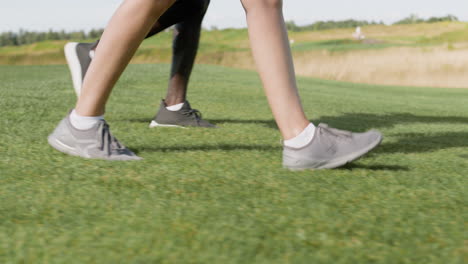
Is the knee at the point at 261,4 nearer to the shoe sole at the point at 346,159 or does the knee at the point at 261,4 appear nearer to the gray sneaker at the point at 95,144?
the shoe sole at the point at 346,159

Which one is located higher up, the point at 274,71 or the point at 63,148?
the point at 274,71

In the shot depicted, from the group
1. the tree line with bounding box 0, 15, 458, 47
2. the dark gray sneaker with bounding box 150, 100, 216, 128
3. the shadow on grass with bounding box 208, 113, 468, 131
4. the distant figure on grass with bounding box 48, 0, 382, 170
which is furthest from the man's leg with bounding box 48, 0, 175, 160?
the tree line with bounding box 0, 15, 458, 47

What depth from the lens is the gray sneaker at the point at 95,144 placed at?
6.39 feet

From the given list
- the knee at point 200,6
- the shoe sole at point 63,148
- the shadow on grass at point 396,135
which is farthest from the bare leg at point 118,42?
the knee at point 200,6

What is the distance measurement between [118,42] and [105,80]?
0.14 m

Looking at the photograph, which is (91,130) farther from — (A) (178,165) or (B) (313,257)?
(B) (313,257)

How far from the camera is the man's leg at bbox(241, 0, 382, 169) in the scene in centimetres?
182

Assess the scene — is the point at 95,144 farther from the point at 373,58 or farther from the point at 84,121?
the point at 373,58

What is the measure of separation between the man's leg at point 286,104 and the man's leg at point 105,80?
0.30 m

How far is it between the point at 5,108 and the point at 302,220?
260 centimetres

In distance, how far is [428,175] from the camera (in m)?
1.88

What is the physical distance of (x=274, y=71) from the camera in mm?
1826

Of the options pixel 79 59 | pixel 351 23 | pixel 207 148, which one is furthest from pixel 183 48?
pixel 351 23

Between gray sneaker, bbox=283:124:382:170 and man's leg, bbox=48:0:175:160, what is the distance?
56 centimetres
